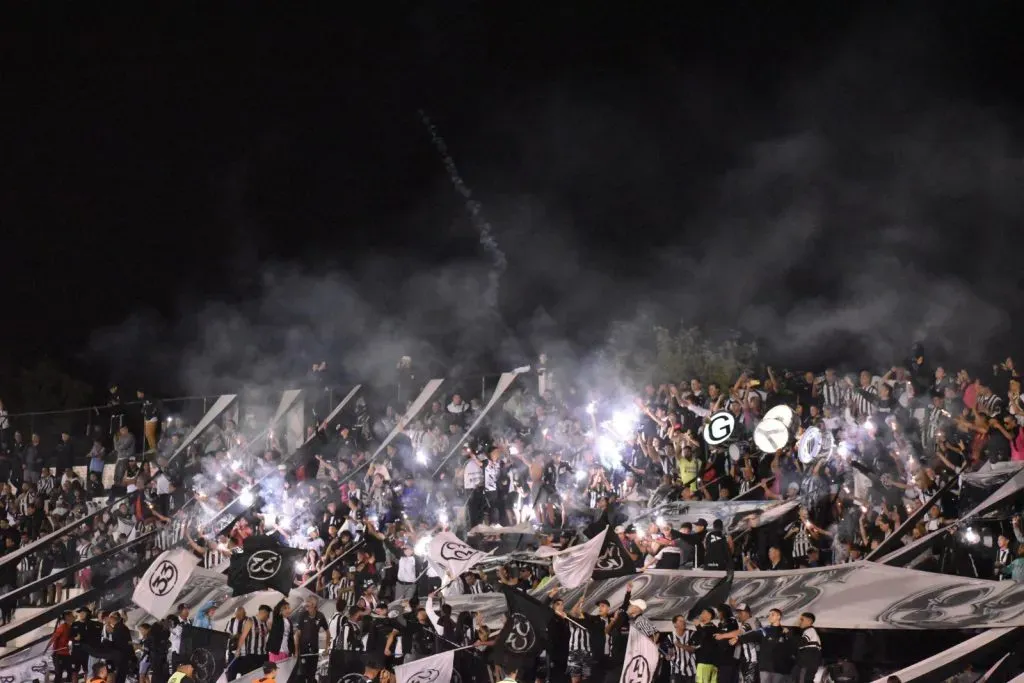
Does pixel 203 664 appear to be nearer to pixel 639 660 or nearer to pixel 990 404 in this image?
pixel 639 660

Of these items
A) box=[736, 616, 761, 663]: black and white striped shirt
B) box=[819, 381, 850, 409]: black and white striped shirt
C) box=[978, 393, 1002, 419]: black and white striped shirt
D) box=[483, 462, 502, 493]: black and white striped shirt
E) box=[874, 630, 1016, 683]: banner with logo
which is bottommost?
box=[874, 630, 1016, 683]: banner with logo

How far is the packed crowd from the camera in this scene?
1119 centimetres

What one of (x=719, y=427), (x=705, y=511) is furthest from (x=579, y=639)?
(x=719, y=427)

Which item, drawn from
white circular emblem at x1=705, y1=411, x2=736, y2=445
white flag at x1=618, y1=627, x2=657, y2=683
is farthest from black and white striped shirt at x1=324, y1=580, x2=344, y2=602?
white circular emblem at x1=705, y1=411, x2=736, y2=445

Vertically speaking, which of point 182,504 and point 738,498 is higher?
point 182,504

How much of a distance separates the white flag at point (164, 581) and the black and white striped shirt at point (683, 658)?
593 cm

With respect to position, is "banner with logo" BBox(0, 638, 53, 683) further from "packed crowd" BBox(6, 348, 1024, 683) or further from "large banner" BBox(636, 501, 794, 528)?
"large banner" BBox(636, 501, 794, 528)

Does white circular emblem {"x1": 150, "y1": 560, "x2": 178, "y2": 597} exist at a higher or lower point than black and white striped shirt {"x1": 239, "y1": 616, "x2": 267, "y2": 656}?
higher

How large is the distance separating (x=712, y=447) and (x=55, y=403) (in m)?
20.6

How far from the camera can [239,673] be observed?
12.6 m

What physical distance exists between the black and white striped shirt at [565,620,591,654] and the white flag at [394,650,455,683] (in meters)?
1.16

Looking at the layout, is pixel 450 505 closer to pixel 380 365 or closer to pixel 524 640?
pixel 524 640

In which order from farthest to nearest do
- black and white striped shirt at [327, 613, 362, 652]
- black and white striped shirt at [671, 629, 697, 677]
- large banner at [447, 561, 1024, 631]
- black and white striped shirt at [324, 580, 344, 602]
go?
black and white striped shirt at [324, 580, 344, 602] → black and white striped shirt at [327, 613, 362, 652] → black and white striped shirt at [671, 629, 697, 677] → large banner at [447, 561, 1024, 631]

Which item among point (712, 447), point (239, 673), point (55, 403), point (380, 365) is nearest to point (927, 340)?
point (712, 447)
